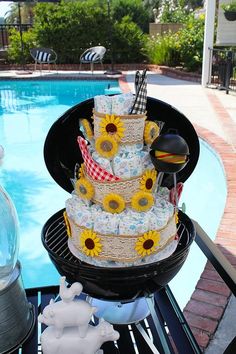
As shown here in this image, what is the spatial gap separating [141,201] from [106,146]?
22 cm

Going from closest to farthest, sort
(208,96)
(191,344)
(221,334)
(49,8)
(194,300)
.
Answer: (191,344) < (221,334) < (194,300) < (208,96) < (49,8)

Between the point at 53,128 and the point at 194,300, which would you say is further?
the point at 194,300

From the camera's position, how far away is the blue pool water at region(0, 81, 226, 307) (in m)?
3.59

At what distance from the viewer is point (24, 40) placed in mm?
14078

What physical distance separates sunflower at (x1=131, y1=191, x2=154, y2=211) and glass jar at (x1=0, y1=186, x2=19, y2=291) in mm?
511

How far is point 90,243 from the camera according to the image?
1359 mm

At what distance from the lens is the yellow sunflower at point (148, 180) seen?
1.39 metres

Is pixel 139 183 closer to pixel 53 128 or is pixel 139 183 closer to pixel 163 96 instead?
pixel 53 128

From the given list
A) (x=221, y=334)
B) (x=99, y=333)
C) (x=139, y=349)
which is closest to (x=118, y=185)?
(x=99, y=333)

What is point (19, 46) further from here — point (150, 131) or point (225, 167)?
point (150, 131)

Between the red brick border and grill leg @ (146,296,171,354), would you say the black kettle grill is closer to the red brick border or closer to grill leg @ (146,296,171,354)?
grill leg @ (146,296,171,354)

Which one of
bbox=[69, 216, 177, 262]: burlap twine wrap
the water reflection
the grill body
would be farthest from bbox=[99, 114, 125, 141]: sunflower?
the water reflection

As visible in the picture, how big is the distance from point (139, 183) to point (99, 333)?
0.52 meters

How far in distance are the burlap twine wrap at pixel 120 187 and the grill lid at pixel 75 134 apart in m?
0.28
